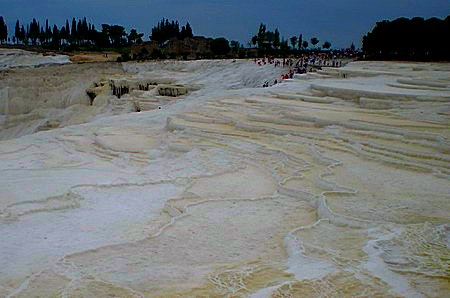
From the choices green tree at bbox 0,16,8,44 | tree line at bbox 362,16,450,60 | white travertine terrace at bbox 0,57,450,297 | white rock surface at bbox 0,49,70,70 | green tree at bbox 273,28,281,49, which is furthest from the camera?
green tree at bbox 0,16,8,44

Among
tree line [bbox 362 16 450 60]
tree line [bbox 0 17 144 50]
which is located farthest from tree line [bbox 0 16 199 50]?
tree line [bbox 362 16 450 60]

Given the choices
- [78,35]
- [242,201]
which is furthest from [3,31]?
[242,201]

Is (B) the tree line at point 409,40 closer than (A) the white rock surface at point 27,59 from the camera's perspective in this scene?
Yes

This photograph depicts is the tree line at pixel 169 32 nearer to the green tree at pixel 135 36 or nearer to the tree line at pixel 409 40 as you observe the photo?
the green tree at pixel 135 36

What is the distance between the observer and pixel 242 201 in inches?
214

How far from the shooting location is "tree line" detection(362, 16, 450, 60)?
20641 millimetres

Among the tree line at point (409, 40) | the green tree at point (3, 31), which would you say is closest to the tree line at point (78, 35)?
→ the green tree at point (3, 31)

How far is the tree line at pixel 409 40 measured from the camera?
67.7ft

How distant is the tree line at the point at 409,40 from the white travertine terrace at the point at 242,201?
1034 cm

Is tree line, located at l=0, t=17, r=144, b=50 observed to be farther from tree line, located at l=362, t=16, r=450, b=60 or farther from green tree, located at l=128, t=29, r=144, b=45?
tree line, located at l=362, t=16, r=450, b=60

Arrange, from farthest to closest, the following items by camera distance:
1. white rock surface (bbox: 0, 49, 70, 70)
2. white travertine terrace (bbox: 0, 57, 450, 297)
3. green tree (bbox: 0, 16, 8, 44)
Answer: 1. green tree (bbox: 0, 16, 8, 44)
2. white rock surface (bbox: 0, 49, 70, 70)
3. white travertine terrace (bbox: 0, 57, 450, 297)

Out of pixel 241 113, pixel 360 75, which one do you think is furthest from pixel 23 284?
pixel 360 75

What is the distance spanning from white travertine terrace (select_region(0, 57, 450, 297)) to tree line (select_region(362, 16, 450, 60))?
1034cm

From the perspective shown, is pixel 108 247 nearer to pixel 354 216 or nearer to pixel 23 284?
pixel 23 284
